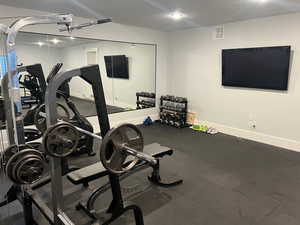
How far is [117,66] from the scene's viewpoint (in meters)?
5.03

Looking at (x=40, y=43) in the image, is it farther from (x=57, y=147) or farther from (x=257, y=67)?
→ (x=257, y=67)

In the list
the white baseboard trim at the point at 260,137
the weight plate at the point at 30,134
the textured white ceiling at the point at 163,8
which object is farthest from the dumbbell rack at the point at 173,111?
the weight plate at the point at 30,134

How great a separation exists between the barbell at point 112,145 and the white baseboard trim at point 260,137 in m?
3.33

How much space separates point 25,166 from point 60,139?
33cm

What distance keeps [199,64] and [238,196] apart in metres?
3.23

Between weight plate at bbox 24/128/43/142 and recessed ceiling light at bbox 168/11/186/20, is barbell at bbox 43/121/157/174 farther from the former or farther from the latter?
recessed ceiling light at bbox 168/11/186/20

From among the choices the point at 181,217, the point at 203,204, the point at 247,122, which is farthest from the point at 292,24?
the point at 181,217

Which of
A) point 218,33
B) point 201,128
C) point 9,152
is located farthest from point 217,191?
point 218,33

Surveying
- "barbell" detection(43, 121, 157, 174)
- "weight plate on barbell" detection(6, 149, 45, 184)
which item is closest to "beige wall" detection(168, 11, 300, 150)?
"barbell" detection(43, 121, 157, 174)

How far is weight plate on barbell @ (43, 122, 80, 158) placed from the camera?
152cm

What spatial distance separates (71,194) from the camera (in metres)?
2.42

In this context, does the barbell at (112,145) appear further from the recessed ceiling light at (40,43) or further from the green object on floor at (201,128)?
the green object on floor at (201,128)

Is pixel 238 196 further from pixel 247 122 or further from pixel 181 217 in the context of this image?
pixel 247 122

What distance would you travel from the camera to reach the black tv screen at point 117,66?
491cm
